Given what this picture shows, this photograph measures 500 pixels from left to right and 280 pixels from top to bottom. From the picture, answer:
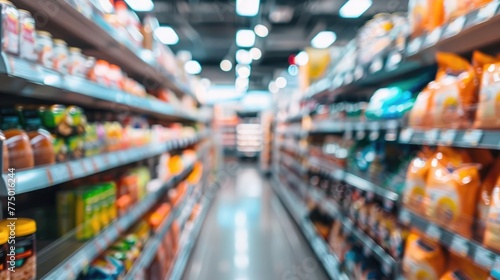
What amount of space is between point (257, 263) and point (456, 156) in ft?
7.25

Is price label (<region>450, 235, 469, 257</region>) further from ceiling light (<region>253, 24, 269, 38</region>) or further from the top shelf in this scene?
ceiling light (<region>253, 24, 269, 38</region>)

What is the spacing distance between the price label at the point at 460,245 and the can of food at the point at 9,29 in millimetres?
1490

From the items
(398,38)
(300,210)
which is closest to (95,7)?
(398,38)

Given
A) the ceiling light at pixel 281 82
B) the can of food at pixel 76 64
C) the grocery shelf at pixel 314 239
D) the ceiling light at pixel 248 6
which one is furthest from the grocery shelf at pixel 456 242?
the ceiling light at pixel 281 82

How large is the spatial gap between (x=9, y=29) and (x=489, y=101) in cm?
143

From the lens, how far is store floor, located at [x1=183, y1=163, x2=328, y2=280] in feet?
9.27

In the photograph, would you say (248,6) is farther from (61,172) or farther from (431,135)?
(61,172)

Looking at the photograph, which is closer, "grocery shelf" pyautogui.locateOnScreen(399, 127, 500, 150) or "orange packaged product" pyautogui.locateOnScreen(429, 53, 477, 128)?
"grocery shelf" pyautogui.locateOnScreen(399, 127, 500, 150)

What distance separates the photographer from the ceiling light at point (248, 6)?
470 centimetres

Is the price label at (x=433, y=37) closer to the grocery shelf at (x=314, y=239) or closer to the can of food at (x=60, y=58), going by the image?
the can of food at (x=60, y=58)

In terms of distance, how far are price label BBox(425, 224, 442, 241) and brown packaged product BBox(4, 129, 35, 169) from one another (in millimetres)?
1422

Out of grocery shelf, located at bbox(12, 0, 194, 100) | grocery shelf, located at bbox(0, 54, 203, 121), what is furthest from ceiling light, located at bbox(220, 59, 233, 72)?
grocery shelf, located at bbox(0, 54, 203, 121)

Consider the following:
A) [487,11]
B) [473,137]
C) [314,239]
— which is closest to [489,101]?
[473,137]

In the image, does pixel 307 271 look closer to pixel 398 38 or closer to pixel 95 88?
pixel 398 38
